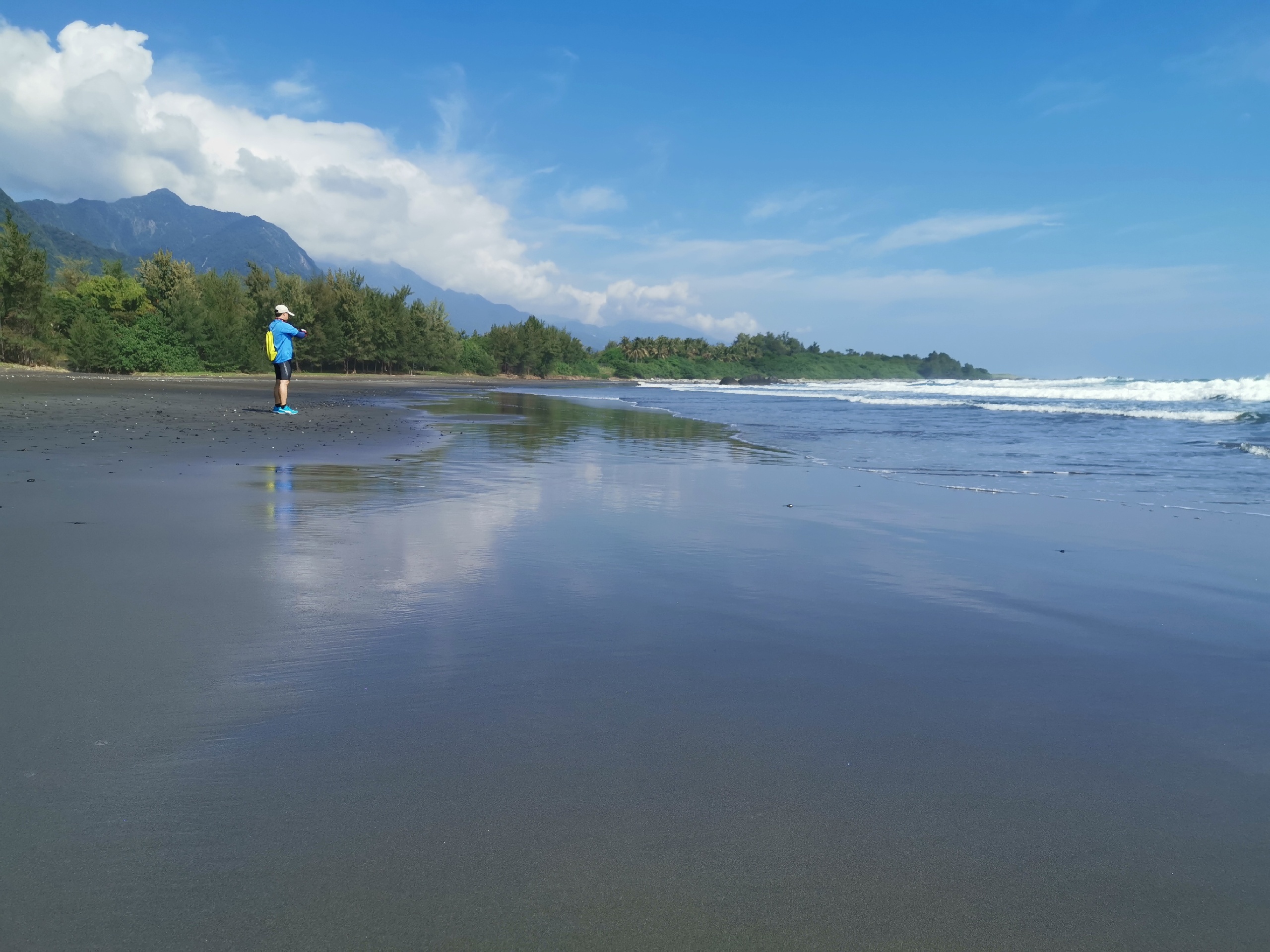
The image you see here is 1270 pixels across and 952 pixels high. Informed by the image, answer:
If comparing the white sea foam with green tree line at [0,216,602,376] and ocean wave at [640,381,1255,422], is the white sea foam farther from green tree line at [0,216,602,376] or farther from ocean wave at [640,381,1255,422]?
green tree line at [0,216,602,376]

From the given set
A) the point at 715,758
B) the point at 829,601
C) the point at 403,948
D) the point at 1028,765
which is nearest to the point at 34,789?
the point at 403,948

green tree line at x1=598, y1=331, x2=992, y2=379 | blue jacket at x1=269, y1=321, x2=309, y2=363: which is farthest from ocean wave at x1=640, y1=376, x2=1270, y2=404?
green tree line at x1=598, y1=331, x2=992, y2=379

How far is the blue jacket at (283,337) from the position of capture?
15.8 meters

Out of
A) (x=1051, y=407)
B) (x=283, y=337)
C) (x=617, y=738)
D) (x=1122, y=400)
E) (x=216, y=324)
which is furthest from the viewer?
(x=216, y=324)

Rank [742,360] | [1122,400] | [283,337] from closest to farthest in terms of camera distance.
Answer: [283,337], [1122,400], [742,360]

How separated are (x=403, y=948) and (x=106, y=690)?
6.02 ft

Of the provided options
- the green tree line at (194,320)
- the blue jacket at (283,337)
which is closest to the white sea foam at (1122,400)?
the blue jacket at (283,337)

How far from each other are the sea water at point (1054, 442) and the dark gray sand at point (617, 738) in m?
3.44

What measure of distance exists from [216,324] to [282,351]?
3043 centimetres

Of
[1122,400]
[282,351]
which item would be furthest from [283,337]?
[1122,400]

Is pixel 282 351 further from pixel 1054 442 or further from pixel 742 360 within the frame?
pixel 742 360

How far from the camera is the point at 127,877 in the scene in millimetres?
1792

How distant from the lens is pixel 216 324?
41938mm

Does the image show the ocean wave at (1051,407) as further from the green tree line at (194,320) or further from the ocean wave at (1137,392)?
the green tree line at (194,320)
